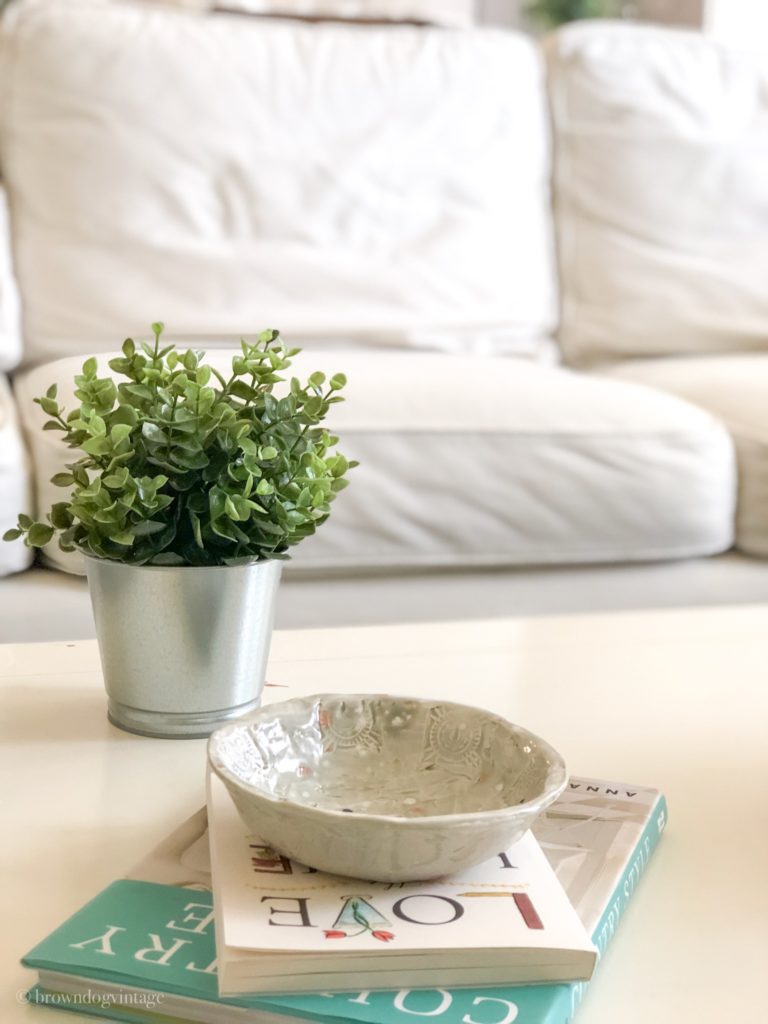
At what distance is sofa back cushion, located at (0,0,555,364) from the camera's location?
1735 millimetres

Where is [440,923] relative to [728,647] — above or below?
above

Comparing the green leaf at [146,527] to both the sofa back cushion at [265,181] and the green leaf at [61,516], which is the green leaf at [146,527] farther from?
the sofa back cushion at [265,181]

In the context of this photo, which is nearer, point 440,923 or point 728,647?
point 440,923

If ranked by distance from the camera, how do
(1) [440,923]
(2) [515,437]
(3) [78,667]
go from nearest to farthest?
(1) [440,923] < (3) [78,667] < (2) [515,437]

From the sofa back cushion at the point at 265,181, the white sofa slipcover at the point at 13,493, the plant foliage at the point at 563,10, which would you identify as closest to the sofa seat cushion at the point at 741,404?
the sofa back cushion at the point at 265,181

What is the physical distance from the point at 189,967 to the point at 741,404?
4.38ft

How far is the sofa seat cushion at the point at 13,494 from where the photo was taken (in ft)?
4.30

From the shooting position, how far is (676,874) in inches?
22.5

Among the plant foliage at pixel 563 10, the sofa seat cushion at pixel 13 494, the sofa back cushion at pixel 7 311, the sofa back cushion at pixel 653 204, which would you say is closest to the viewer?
the sofa seat cushion at pixel 13 494

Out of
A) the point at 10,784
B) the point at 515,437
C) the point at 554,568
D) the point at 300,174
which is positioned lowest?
the point at 554,568

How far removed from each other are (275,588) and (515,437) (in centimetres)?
77

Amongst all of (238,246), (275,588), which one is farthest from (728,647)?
(238,246)

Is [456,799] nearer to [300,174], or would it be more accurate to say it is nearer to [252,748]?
[252,748]

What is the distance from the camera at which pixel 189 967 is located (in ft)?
1.44
